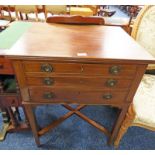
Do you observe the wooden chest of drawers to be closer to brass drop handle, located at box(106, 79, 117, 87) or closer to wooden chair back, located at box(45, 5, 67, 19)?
brass drop handle, located at box(106, 79, 117, 87)

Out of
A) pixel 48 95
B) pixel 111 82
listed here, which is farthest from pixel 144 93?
pixel 48 95

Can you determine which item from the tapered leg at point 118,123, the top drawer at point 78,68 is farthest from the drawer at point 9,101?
the tapered leg at point 118,123

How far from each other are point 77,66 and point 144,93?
0.59 m

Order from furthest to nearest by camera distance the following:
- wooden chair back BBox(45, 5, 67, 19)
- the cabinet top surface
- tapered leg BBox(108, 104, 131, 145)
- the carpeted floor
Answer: wooden chair back BBox(45, 5, 67, 19), the carpeted floor, tapered leg BBox(108, 104, 131, 145), the cabinet top surface

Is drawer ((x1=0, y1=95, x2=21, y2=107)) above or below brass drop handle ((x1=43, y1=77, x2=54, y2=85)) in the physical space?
below

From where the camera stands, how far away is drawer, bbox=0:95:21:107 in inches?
37.7

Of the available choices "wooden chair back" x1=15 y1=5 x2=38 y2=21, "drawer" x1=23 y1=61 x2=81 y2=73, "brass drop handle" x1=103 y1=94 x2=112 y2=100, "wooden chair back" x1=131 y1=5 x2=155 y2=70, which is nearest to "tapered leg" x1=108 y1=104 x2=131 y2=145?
"brass drop handle" x1=103 y1=94 x2=112 y2=100

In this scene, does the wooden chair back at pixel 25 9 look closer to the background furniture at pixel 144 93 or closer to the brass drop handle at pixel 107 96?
the background furniture at pixel 144 93

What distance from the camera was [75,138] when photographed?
4.10 feet

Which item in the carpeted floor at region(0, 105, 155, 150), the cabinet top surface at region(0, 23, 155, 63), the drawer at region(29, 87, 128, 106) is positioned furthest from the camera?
the carpeted floor at region(0, 105, 155, 150)

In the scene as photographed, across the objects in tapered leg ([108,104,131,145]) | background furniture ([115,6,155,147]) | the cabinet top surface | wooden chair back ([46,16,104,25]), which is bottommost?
tapered leg ([108,104,131,145])

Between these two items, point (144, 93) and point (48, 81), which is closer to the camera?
point (48, 81)

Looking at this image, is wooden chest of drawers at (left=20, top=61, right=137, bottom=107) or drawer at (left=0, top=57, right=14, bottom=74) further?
drawer at (left=0, top=57, right=14, bottom=74)

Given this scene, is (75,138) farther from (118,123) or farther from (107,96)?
(107,96)
